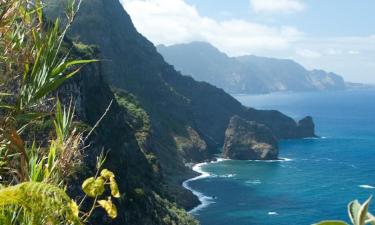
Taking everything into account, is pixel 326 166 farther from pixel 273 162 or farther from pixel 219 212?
pixel 219 212

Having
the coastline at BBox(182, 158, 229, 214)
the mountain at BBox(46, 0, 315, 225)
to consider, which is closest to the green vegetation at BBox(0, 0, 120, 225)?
the mountain at BBox(46, 0, 315, 225)

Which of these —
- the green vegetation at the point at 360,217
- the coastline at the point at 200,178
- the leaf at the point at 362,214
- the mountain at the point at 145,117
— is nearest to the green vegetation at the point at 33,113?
the green vegetation at the point at 360,217

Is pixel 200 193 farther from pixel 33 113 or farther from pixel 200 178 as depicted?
pixel 33 113

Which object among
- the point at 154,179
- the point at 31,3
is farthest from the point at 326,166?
the point at 31,3

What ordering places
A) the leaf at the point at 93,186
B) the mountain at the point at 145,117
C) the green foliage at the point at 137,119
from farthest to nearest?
the green foliage at the point at 137,119
the mountain at the point at 145,117
the leaf at the point at 93,186

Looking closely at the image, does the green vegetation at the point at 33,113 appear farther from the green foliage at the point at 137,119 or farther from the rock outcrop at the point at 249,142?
the rock outcrop at the point at 249,142

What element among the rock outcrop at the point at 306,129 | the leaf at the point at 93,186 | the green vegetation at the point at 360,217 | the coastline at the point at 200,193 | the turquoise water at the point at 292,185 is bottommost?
the coastline at the point at 200,193

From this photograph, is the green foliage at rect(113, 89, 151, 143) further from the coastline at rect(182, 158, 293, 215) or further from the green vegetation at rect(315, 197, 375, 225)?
the green vegetation at rect(315, 197, 375, 225)
